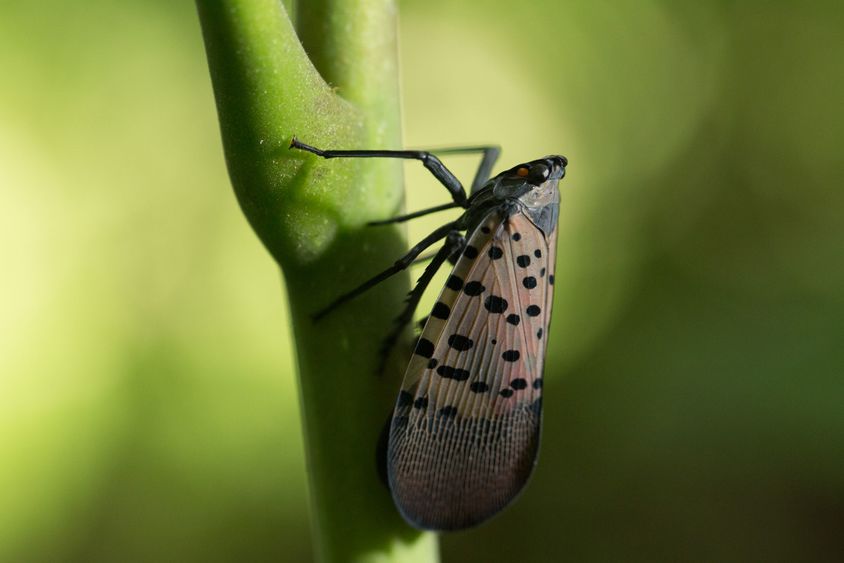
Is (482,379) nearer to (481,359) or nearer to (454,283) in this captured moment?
(481,359)

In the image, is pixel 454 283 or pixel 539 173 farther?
pixel 539 173

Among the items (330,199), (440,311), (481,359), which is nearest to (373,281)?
(330,199)

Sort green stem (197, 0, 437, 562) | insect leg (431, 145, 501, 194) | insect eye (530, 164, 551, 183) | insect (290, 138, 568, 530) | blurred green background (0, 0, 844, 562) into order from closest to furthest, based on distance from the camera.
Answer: green stem (197, 0, 437, 562)
insect (290, 138, 568, 530)
insect eye (530, 164, 551, 183)
insect leg (431, 145, 501, 194)
blurred green background (0, 0, 844, 562)

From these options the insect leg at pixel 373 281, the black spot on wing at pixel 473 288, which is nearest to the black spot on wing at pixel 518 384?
the black spot on wing at pixel 473 288

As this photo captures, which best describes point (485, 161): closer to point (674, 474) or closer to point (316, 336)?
point (316, 336)

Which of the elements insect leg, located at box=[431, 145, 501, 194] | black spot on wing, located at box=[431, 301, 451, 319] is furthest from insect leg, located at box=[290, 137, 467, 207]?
black spot on wing, located at box=[431, 301, 451, 319]

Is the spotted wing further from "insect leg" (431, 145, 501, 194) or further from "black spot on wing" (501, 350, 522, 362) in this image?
"insect leg" (431, 145, 501, 194)

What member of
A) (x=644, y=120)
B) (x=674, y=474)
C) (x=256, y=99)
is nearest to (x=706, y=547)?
(x=674, y=474)
